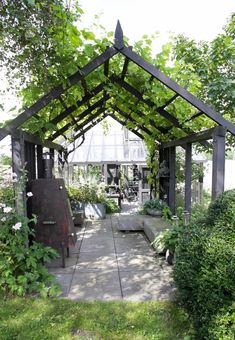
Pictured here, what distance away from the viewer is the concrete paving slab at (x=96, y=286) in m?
3.11

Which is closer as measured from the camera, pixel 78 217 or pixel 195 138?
pixel 195 138

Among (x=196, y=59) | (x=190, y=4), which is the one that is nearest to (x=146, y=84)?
(x=190, y=4)

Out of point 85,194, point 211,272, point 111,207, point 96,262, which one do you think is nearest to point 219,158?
point 211,272

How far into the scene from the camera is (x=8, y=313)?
274cm

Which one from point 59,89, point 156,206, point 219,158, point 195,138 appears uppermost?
point 59,89

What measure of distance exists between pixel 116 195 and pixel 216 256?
307 inches

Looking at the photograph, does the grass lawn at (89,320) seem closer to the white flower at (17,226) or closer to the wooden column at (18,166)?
the white flower at (17,226)

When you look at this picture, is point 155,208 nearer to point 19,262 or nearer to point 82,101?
point 82,101

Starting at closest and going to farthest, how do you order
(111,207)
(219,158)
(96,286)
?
1. (96,286)
2. (219,158)
3. (111,207)

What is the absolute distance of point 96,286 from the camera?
11.1ft

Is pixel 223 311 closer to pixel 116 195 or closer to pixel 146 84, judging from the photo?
pixel 146 84

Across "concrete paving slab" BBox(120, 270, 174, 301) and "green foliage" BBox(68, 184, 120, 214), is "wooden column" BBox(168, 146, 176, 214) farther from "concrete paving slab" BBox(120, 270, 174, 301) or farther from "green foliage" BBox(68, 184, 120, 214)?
"concrete paving slab" BBox(120, 270, 174, 301)

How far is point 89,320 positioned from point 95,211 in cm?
514

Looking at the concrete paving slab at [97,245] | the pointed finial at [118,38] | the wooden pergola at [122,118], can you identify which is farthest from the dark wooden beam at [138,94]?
the concrete paving slab at [97,245]
